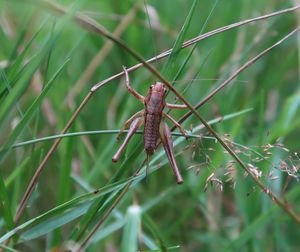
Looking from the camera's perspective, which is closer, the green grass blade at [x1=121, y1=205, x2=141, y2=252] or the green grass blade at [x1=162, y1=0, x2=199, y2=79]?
the green grass blade at [x1=121, y1=205, x2=141, y2=252]

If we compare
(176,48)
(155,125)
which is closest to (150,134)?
(155,125)

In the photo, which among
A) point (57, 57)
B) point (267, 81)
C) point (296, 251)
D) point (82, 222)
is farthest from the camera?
point (267, 81)

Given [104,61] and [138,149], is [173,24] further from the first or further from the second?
[138,149]

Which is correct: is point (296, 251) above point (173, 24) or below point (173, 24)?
below

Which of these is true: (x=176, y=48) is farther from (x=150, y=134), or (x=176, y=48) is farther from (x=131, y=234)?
(x=131, y=234)

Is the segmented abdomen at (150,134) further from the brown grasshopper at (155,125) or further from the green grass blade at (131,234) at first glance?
the green grass blade at (131,234)

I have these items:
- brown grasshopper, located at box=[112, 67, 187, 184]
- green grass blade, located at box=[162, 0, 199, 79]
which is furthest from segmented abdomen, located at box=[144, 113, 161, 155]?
green grass blade, located at box=[162, 0, 199, 79]

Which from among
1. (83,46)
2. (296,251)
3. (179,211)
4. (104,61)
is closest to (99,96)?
(104,61)

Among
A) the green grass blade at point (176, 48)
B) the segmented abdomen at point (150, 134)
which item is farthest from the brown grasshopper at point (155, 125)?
the green grass blade at point (176, 48)

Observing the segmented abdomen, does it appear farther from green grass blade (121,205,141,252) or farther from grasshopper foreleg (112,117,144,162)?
green grass blade (121,205,141,252)

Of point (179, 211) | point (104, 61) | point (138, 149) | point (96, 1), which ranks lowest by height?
point (179, 211)

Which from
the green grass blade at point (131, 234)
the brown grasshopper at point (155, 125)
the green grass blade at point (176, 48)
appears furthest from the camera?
the brown grasshopper at point (155, 125)
